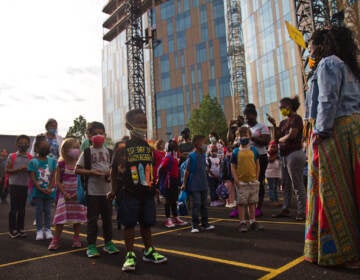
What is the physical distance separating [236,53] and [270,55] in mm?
12885

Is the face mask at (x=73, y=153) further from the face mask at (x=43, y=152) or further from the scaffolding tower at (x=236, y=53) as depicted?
the scaffolding tower at (x=236, y=53)

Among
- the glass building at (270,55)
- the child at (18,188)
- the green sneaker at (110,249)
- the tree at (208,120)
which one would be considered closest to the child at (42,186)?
the child at (18,188)

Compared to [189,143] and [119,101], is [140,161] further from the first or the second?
[119,101]

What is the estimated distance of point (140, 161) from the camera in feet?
12.0

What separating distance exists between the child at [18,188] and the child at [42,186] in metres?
0.50

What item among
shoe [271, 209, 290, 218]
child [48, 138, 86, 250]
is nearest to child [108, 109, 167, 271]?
child [48, 138, 86, 250]

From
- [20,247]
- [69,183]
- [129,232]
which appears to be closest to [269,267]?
[129,232]

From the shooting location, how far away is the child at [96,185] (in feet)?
14.0

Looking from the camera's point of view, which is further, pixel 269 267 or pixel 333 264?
pixel 269 267

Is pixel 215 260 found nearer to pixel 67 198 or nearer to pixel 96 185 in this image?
pixel 96 185

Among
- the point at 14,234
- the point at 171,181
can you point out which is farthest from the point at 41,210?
the point at 171,181

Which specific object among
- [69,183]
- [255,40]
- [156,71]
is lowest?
[69,183]

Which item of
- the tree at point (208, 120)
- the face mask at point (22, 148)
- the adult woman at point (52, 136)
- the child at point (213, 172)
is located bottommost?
the child at point (213, 172)

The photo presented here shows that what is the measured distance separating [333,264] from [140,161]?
7.30 ft
